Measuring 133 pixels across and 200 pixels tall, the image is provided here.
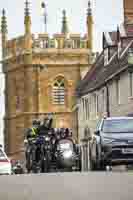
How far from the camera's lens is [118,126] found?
31.1 metres

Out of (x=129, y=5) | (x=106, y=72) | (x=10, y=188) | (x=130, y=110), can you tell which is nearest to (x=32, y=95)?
(x=129, y=5)

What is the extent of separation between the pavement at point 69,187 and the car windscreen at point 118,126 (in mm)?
6752

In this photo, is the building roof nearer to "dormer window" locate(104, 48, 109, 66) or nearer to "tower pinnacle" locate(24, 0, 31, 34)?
"dormer window" locate(104, 48, 109, 66)

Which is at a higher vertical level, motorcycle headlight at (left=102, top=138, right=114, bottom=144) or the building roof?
the building roof

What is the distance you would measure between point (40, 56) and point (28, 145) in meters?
85.0

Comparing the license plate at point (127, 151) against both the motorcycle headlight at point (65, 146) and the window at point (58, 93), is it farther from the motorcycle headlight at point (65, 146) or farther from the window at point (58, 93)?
the window at point (58, 93)

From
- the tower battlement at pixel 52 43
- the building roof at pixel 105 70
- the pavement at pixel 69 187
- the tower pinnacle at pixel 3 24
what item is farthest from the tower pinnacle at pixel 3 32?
the pavement at pixel 69 187

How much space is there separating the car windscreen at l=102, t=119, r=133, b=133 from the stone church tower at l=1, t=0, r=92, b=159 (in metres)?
85.7

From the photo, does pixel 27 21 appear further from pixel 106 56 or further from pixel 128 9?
pixel 106 56

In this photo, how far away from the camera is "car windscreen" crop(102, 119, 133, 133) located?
101ft

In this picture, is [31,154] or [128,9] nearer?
[31,154]

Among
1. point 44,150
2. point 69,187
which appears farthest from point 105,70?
point 69,187

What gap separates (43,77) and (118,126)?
292 feet

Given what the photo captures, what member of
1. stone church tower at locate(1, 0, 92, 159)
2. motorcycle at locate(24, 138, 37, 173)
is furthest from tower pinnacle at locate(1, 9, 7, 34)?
motorcycle at locate(24, 138, 37, 173)
